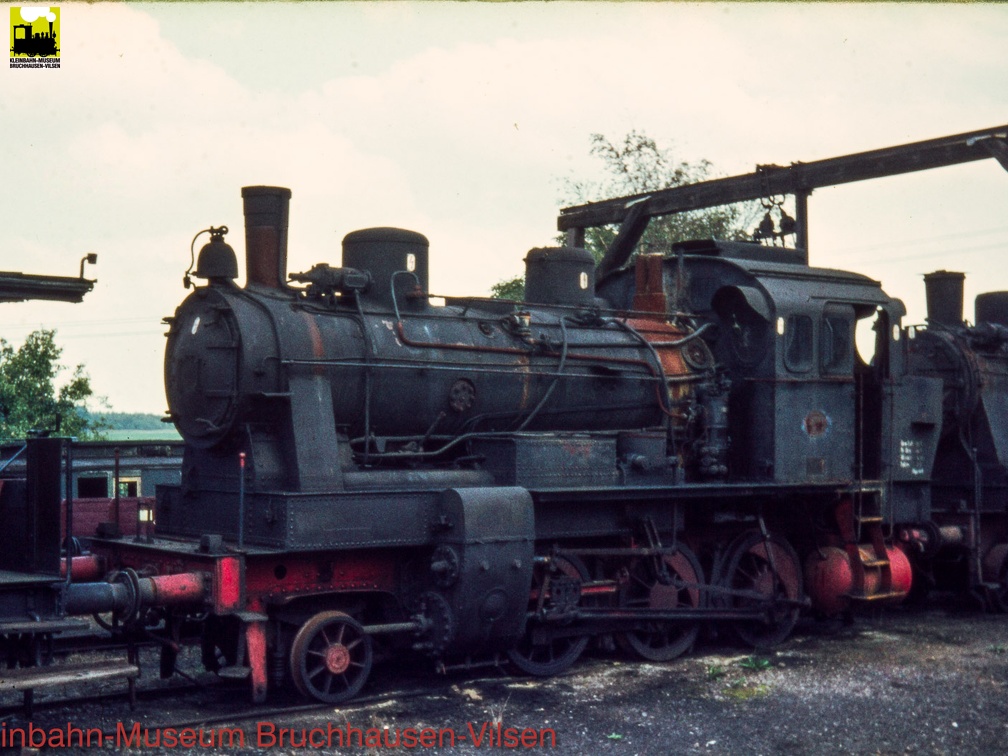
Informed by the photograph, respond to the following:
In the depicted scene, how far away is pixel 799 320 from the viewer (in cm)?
1093

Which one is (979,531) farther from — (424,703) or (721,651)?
(424,703)

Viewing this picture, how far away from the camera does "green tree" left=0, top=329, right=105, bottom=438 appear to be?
2888 centimetres

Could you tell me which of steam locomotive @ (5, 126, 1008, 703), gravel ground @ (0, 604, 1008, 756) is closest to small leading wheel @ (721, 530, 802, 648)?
steam locomotive @ (5, 126, 1008, 703)

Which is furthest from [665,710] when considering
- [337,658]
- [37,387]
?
[37,387]

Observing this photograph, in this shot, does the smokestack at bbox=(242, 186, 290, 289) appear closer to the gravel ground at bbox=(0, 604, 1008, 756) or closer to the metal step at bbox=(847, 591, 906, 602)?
the gravel ground at bbox=(0, 604, 1008, 756)

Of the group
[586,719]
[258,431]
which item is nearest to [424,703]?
[586,719]

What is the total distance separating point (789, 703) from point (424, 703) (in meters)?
2.65

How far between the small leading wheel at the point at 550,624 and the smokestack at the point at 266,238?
3.12 meters

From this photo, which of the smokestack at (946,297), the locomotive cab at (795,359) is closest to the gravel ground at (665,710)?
the locomotive cab at (795,359)

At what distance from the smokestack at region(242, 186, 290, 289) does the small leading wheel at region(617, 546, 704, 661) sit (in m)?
3.96

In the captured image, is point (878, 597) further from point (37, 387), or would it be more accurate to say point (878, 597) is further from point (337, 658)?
point (37, 387)

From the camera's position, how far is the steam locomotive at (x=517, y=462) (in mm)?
8320

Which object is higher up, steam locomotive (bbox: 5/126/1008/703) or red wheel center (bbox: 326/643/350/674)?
steam locomotive (bbox: 5/126/1008/703)

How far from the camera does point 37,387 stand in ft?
96.7
